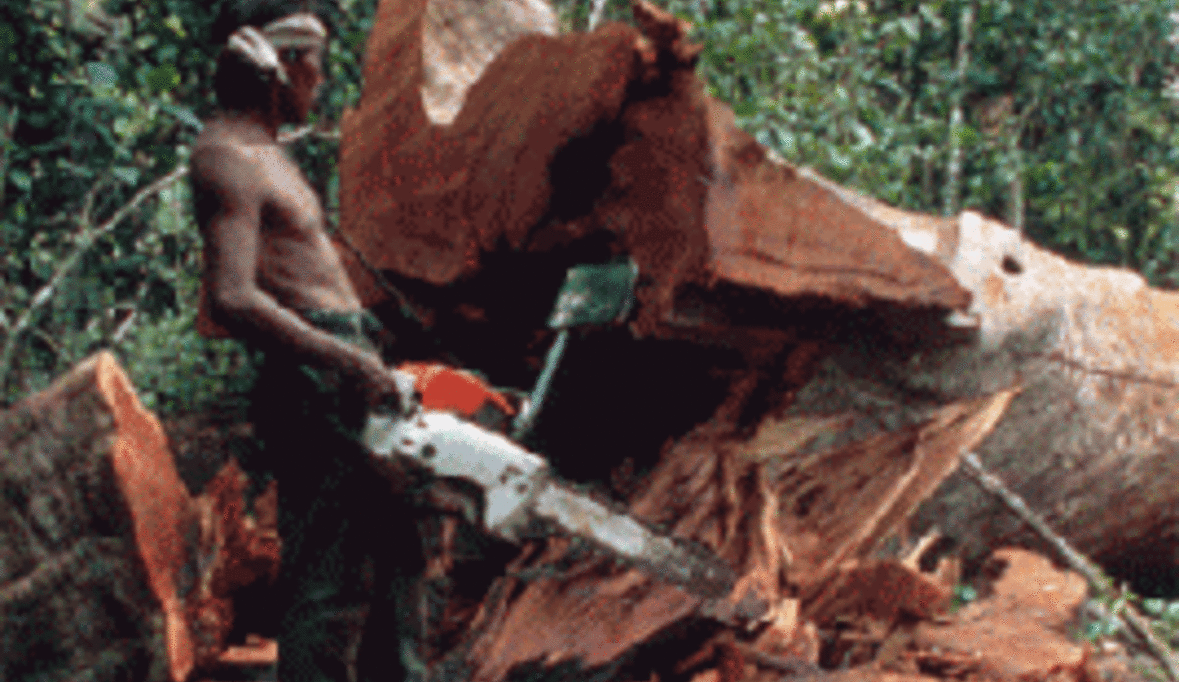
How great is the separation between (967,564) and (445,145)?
263cm

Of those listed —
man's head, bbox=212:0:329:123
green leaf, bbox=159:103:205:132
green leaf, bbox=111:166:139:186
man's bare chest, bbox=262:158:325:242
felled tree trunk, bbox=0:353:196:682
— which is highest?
man's head, bbox=212:0:329:123

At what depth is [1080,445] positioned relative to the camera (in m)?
3.41

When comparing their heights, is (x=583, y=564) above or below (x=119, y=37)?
below

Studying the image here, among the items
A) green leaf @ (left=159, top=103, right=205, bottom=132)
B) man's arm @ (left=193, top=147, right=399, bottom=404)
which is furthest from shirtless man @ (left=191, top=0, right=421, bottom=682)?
green leaf @ (left=159, top=103, right=205, bottom=132)

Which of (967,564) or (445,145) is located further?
(967,564)

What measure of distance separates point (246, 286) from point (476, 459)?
0.50m

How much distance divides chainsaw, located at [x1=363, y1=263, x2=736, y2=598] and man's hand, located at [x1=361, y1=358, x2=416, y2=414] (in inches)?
0.8

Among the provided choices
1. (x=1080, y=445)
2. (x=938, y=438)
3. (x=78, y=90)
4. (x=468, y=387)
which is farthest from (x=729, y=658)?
(x=78, y=90)

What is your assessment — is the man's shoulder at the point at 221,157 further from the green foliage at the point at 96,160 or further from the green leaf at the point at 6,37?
the green leaf at the point at 6,37

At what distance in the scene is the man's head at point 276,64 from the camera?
193cm

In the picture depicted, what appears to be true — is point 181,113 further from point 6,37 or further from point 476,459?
point 476,459

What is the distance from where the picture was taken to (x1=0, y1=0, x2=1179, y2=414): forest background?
11.9ft

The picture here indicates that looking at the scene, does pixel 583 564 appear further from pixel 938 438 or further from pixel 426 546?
pixel 938 438

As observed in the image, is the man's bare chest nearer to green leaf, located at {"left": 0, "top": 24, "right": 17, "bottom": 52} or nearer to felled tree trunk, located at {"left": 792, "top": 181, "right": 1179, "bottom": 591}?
felled tree trunk, located at {"left": 792, "top": 181, "right": 1179, "bottom": 591}
